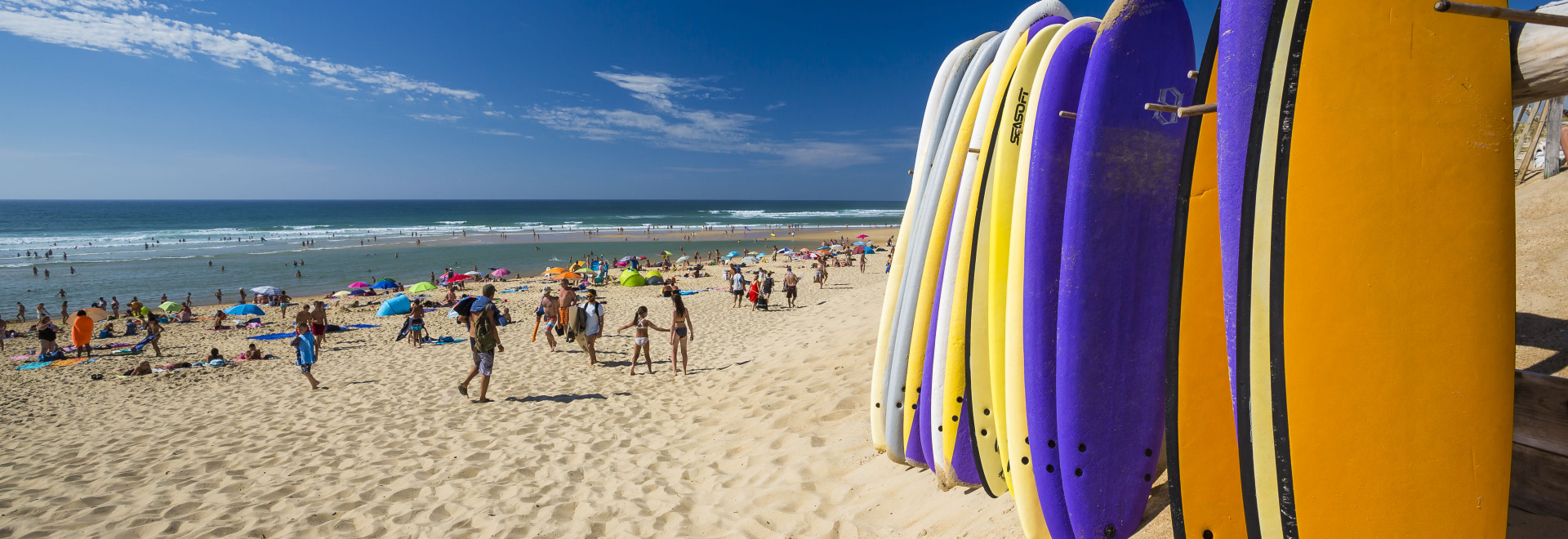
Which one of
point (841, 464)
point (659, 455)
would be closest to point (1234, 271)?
point (841, 464)

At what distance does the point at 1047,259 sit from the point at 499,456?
4511 millimetres

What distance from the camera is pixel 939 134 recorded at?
3.69 m

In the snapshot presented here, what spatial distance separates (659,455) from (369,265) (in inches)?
1186

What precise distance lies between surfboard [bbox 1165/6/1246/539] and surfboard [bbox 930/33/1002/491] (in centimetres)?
101

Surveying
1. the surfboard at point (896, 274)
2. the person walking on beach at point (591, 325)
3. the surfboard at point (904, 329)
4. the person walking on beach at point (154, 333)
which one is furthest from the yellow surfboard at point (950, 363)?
the person walking on beach at point (154, 333)

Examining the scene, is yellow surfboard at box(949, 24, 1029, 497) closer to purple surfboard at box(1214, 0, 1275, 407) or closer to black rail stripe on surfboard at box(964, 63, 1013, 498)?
black rail stripe on surfboard at box(964, 63, 1013, 498)

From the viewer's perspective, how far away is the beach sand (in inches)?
141

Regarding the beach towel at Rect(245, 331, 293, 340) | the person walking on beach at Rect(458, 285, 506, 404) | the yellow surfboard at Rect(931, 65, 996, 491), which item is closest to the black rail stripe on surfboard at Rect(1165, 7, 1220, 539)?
the yellow surfboard at Rect(931, 65, 996, 491)

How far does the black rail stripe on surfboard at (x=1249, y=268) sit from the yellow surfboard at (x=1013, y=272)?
82 centimetres

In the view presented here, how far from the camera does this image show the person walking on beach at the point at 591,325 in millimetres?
8273

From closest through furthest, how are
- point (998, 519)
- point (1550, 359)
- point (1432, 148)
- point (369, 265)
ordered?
point (1432, 148) → point (1550, 359) → point (998, 519) → point (369, 265)

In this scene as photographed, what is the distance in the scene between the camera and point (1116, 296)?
2244 mm

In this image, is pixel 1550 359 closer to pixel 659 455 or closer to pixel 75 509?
pixel 659 455

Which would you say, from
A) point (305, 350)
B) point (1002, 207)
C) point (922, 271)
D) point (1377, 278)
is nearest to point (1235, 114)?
point (1377, 278)
